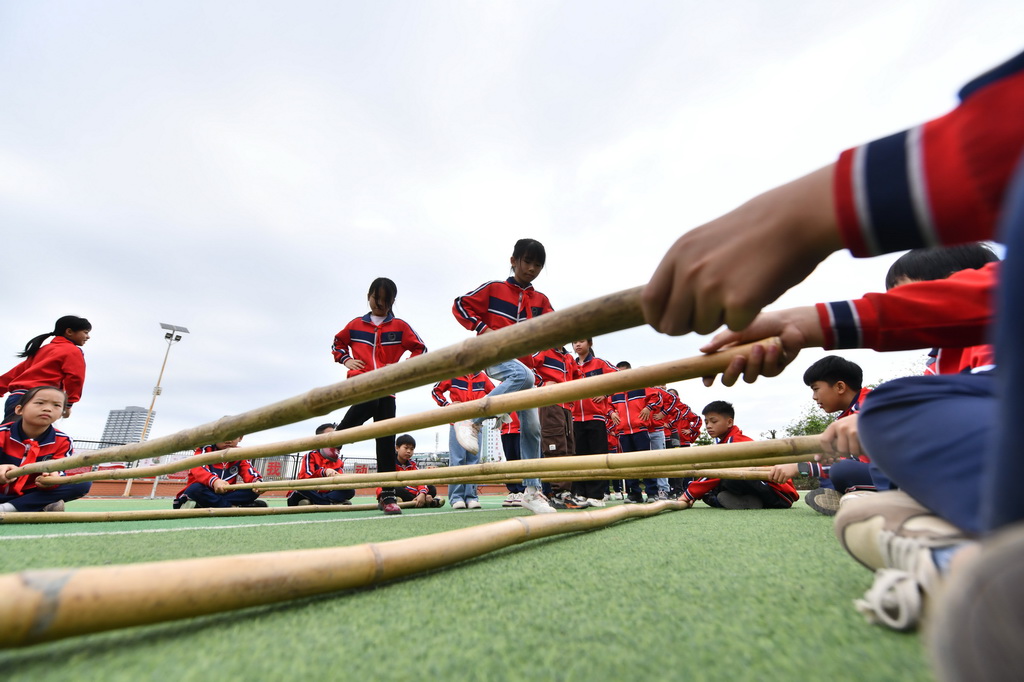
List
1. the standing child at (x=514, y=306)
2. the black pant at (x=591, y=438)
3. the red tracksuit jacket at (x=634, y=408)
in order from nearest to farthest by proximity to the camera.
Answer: the standing child at (x=514, y=306) < the black pant at (x=591, y=438) < the red tracksuit jacket at (x=634, y=408)

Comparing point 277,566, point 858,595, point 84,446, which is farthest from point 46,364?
point 84,446

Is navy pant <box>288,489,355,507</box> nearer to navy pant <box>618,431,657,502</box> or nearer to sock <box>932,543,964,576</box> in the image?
navy pant <box>618,431,657,502</box>

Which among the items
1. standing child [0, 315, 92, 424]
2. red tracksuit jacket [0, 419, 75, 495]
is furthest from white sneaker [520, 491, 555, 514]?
standing child [0, 315, 92, 424]

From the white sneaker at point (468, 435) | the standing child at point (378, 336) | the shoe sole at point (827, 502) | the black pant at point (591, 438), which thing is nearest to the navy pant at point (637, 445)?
the black pant at point (591, 438)

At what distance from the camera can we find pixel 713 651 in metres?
0.64

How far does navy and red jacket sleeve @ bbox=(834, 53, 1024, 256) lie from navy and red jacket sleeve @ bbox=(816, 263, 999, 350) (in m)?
0.78

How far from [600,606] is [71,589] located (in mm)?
759

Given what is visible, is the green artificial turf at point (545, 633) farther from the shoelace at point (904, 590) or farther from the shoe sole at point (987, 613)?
the shoe sole at point (987, 613)

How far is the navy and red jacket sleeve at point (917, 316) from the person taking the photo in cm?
107

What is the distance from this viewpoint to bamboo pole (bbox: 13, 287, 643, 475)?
843mm

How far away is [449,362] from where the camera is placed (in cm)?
106

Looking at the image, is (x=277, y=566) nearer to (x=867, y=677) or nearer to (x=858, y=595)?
(x=867, y=677)

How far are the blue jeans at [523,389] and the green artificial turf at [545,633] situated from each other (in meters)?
2.43

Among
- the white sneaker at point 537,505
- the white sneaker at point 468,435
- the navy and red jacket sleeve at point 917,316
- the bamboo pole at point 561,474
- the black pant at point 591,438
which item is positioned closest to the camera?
the navy and red jacket sleeve at point 917,316
